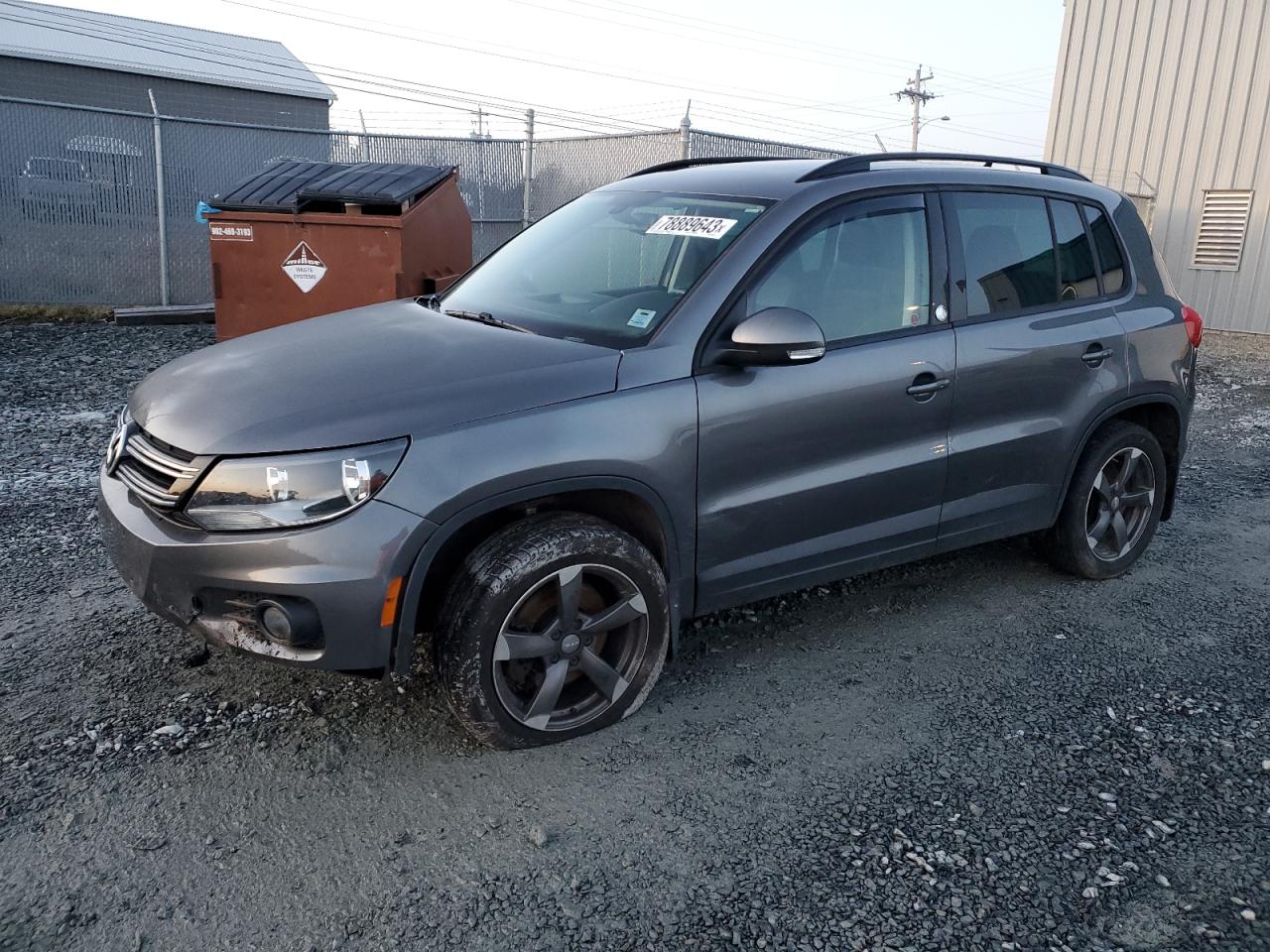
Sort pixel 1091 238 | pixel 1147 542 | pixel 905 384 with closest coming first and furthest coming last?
pixel 905 384, pixel 1091 238, pixel 1147 542

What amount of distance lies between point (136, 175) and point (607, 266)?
1022cm

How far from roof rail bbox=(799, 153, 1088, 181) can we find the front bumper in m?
2.03

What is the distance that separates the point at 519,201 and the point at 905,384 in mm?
11461

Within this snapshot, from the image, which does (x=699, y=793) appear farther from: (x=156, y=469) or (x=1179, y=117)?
(x=1179, y=117)

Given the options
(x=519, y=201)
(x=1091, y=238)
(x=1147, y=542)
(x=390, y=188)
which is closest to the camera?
(x=1091, y=238)

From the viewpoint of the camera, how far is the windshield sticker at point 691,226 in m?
3.56

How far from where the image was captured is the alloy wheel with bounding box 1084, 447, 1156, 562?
464 cm

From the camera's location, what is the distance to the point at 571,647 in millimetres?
3088

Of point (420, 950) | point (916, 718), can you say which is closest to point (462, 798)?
point (420, 950)

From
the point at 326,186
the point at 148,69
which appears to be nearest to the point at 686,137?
the point at 326,186

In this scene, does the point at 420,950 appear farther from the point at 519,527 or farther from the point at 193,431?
the point at 193,431

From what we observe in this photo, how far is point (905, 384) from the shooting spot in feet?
12.1

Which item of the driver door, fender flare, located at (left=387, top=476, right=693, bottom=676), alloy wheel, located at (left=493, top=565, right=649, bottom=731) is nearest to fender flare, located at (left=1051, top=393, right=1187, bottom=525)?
the driver door

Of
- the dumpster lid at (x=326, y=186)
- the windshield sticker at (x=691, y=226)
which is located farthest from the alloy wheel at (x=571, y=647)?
the dumpster lid at (x=326, y=186)
